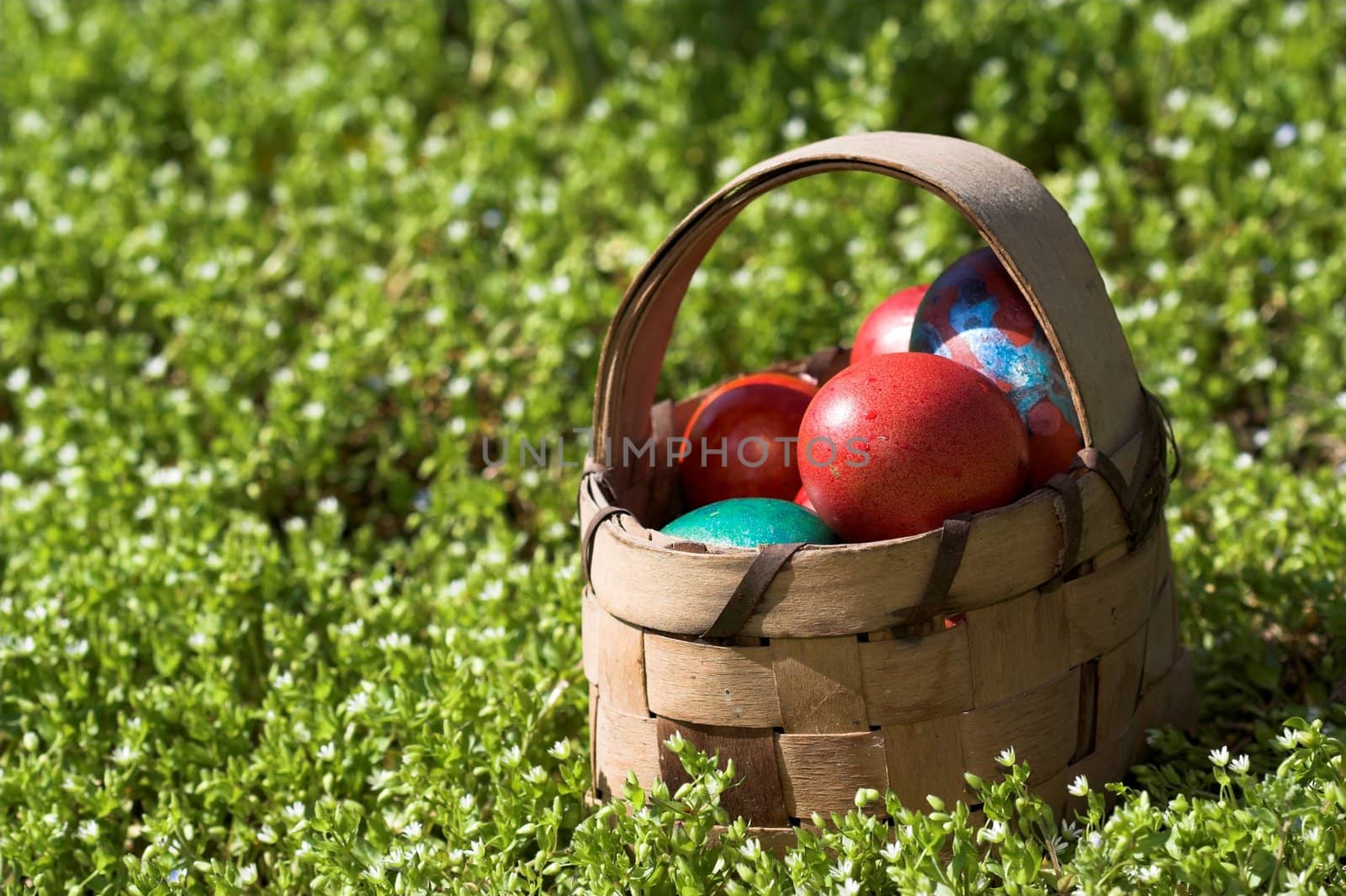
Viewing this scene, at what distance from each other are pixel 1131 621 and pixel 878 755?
17.3 inches

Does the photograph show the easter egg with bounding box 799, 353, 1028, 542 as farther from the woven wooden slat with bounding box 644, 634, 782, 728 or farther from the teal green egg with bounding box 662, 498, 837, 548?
the woven wooden slat with bounding box 644, 634, 782, 728

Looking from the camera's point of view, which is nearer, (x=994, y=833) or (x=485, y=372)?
(x=994, y=833)

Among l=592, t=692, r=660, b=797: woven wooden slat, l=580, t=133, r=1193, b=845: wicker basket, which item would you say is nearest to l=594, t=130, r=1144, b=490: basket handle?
l=580, t=133, r=1193, b=845: wicker basket

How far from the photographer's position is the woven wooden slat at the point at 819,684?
5.74 ft

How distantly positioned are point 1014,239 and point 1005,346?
0.27 m

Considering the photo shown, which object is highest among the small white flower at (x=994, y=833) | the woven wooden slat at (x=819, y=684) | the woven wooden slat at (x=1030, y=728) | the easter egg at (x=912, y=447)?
the easter egg at (x=912, y=447)

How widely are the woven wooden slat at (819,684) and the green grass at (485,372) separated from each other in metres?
0.14

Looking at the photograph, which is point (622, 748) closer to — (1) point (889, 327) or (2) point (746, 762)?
(2) point (746, 762)

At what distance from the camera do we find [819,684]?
1766mm

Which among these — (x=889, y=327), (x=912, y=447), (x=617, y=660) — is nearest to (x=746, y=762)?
(x=617, y=660)

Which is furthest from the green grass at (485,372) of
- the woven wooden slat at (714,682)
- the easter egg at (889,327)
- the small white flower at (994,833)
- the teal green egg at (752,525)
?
the easter egg at (889,327)

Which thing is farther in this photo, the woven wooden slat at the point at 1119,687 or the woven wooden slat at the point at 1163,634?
the woven wooden slat at the point at 1163,634

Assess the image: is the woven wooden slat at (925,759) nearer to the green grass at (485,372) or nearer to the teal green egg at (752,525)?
the green grass at (485,372)

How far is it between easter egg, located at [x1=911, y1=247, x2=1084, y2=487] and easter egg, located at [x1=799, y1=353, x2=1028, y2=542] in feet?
0.22
